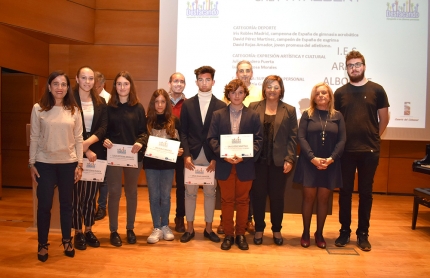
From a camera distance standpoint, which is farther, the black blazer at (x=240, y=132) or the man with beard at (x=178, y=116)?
the man with beard at (x=178, y=116)

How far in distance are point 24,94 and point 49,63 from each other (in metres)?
0.70

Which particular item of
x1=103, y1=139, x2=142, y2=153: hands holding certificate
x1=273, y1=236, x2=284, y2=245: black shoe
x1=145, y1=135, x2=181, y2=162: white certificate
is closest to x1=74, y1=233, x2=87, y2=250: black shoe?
x1=103, y1=139, x2=142, y2=153: hands holding certificate

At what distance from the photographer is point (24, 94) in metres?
6.31

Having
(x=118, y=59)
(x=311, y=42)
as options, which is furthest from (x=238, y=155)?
(x=118, y=59)

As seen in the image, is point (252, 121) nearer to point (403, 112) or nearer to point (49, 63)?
point (403, 112)

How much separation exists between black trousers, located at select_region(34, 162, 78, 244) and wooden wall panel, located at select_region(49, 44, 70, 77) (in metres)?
4.11

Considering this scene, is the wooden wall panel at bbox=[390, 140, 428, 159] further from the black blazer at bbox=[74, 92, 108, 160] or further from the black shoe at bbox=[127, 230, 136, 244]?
the black blazer at bbox=[74, 92, 108, 160]

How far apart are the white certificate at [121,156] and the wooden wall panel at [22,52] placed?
3.21m

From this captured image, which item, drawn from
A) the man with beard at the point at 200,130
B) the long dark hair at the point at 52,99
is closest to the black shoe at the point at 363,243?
the man with beard at the point at 200,130

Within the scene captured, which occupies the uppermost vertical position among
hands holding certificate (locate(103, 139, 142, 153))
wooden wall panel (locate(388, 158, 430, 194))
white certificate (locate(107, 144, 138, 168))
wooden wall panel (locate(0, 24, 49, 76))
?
wooden wall panel (locate(0, 24, 49, 76))

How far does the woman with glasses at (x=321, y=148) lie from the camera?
3.33m

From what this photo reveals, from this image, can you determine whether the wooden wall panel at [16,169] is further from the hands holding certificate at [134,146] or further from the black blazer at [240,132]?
the black blazer at [240,132]

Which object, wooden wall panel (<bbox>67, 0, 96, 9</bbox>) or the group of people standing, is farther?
wooden wall panel (<bbox>67, 0, 96, 9</bbox>)

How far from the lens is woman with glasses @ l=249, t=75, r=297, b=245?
11.1ft
